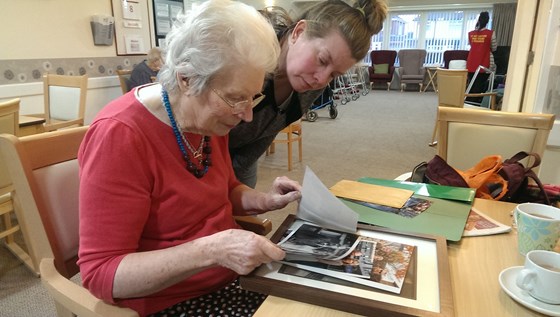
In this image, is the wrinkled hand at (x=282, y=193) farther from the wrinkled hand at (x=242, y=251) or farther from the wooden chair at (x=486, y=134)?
the wooden chair at (x=486, y=134)

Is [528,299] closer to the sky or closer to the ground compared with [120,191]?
closer to the ground

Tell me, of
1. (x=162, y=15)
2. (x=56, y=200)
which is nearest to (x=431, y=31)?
(x=162, y=15)

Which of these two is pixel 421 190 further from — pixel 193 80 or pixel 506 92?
pixel 506 92

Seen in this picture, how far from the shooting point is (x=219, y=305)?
0.90 meters

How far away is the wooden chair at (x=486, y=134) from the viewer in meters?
1.47

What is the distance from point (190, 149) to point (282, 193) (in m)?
0.33

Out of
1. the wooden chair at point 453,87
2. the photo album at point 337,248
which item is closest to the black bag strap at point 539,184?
the photo album at point 337,248

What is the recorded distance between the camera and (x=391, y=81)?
35.2 feet

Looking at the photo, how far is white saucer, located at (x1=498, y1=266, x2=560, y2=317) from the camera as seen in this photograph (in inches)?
23.9

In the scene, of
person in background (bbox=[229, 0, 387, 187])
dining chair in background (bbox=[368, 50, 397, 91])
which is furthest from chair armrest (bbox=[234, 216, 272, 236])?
dining chair in background (bbox=[368, 50, 397, 91])

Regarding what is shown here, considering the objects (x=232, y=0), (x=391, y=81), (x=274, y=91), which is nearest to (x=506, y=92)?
(x=274, y=91)

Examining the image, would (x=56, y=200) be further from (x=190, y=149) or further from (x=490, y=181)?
(x=490, y=181)

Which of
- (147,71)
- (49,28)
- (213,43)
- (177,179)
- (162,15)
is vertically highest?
(162,15)

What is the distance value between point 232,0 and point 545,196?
1024 mm
